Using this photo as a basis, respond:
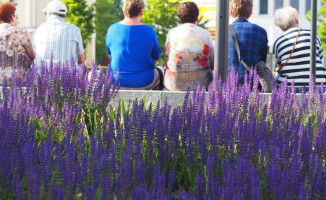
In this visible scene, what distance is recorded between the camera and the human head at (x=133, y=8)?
7930 millimetres

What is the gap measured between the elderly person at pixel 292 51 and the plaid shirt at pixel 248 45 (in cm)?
40

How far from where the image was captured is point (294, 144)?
3520 mm

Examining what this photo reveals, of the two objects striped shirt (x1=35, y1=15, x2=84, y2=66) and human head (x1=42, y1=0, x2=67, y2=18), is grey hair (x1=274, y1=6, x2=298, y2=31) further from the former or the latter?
human head (x1=42, y1=0, x2=67, y2=18)

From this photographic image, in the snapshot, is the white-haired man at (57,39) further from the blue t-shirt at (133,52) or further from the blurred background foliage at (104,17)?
the blurred background foliage at (104,17)

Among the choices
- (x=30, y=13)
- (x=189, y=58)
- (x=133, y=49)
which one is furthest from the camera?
(x=30, y=13)

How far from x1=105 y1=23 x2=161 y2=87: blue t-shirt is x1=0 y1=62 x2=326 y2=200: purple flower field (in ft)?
6.82

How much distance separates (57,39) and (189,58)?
6.05 ft

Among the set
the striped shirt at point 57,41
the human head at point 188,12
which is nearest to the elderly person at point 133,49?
the human head at point 188,12

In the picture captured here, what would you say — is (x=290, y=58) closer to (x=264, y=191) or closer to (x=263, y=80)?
(x=263, y=80)

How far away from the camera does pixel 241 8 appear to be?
25.8ft

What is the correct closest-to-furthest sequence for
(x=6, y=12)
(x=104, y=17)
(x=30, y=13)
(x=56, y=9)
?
1. (x=6, y=12)
2. (x=56, y=9)
3. (x=30, y=13)
4. (x=104, y=17)

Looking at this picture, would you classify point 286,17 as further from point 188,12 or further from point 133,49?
point 133,49

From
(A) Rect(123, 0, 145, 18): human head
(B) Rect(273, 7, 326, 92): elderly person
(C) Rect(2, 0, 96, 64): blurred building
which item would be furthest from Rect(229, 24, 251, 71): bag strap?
(C) Rect(2, 0, 96, 64): blurred building

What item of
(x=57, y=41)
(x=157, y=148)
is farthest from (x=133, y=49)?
(x=157, y=148)
